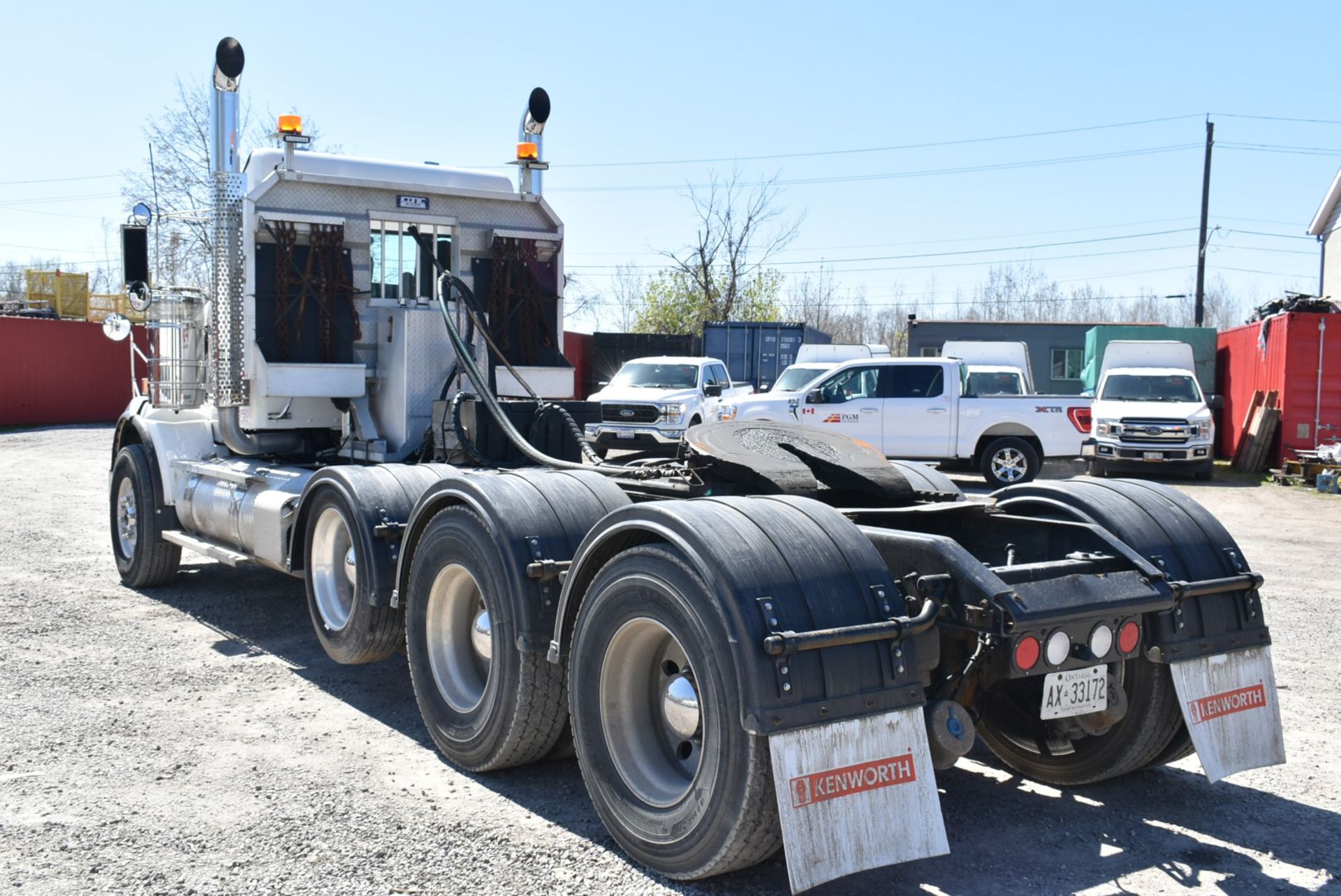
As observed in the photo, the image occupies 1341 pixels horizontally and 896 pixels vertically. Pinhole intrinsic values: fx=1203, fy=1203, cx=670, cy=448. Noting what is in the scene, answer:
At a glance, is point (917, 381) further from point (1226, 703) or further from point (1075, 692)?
point (1075, 692)

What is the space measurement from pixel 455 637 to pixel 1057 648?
2.76 metres

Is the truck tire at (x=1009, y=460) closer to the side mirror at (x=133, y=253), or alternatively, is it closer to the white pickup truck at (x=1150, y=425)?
the white pickup truck at (x=1150, y=425)

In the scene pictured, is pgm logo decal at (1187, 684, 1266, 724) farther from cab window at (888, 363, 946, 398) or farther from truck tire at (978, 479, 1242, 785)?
cab window at (888, 363, 946, 398)

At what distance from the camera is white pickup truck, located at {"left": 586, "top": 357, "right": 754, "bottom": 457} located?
19.4 metres

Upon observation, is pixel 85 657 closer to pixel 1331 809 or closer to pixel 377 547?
pixel 377 547

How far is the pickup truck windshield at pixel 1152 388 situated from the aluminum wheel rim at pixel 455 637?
18708mm

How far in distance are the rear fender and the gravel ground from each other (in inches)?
18.7

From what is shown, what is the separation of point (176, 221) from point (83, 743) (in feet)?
17.5

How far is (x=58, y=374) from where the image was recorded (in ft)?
103

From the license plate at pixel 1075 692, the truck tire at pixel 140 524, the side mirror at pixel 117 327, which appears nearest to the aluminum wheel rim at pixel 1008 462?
the truck tire at pixel 140 524

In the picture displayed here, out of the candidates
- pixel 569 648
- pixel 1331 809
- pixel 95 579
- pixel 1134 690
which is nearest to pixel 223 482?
pixel 95 579

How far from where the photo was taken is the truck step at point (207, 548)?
7953 mm

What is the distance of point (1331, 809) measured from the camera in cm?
485

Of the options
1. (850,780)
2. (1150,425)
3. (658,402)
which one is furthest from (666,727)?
(1150,425)
